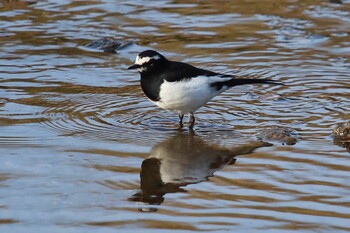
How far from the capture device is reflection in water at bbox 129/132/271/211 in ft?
19.7

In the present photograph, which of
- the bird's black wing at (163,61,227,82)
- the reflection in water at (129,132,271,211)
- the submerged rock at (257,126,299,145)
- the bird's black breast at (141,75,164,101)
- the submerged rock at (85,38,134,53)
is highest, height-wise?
the bird's black wing at (163,61,227,82)

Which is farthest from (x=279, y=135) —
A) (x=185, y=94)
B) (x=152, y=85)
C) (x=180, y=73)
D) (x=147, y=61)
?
(x=147, y=61)

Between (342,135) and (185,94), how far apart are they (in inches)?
54.2

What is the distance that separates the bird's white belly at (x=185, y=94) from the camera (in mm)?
7602

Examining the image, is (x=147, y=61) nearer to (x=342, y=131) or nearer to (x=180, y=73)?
(x=180, y=73)

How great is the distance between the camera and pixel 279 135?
7148 millimetres

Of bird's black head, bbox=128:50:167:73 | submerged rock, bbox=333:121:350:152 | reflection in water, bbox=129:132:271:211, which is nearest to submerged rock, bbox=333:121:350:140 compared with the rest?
submerged rock, bbox=333:121:350:152

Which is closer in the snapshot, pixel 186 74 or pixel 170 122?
pixel 186 74

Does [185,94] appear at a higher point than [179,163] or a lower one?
higher

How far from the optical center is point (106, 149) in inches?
273

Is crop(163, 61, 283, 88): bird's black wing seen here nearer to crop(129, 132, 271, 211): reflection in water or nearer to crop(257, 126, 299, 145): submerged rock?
crop(129, 132, 271, 211): reflection in water

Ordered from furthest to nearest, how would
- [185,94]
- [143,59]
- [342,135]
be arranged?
[143,59] < [185,94] < [342,135]

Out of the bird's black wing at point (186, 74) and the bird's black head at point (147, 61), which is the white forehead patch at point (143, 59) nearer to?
the bird's black head at point (147, 61)

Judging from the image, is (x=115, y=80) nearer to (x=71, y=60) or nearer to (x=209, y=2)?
(x=71, y=60)
